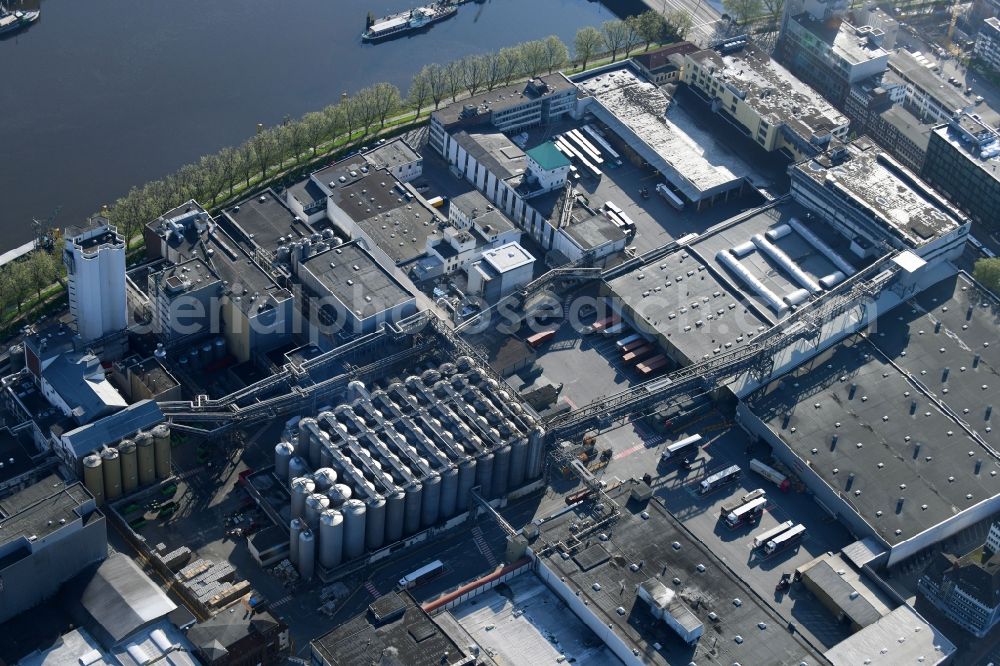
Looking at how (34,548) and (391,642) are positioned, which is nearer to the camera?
(391,642)

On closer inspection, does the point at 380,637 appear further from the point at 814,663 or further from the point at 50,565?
the point at 814,663

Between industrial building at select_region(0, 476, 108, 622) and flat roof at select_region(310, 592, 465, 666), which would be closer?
flat roof at select_region(310, 592, 465, 666)

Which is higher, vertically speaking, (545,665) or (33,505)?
(33,505)

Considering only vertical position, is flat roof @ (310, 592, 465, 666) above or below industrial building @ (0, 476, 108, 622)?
below

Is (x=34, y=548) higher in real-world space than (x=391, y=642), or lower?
higher

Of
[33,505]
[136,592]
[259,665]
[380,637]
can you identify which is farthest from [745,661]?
[33,505]

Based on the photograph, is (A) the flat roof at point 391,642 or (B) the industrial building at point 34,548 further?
(B) the industrial building at point 34,548

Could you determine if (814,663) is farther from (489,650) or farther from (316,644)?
(316,644)
